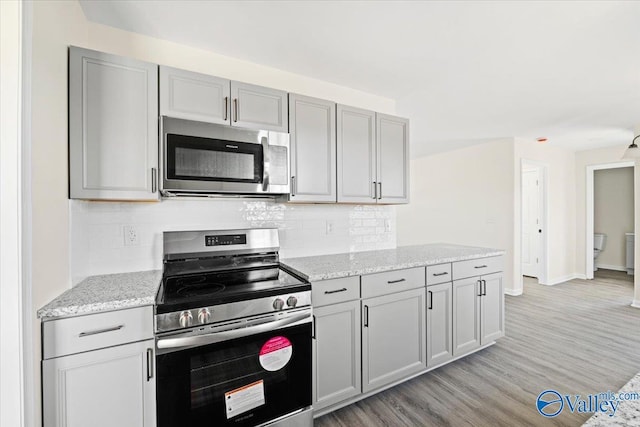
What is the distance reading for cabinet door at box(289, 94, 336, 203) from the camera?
2230 millimetres

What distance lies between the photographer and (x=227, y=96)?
6.52 ft

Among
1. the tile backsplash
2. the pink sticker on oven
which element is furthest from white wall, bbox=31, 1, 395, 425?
the pink sticker on oven

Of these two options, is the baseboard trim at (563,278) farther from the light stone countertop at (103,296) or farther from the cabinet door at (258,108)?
the light stone countertop at (103,296)

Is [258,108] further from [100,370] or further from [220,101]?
[100,370]

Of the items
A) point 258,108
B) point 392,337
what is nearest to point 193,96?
point 258,108

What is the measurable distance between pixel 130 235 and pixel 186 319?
898 millimetres

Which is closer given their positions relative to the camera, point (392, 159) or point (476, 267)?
point (476, 267)

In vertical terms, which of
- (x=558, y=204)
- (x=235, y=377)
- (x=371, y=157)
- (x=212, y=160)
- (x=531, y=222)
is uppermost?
(x=371, y=157)

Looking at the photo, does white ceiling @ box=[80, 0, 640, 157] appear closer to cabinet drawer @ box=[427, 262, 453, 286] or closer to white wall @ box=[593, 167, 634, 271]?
cabinet drawer @ box=[427, 262, 453, 286]

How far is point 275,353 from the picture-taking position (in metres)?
1.65

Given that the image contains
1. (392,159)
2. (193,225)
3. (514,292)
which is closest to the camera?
(193,225)

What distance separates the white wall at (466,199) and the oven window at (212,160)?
435cm

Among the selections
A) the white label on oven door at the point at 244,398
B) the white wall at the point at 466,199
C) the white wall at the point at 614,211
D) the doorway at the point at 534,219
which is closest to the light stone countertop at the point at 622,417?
the white label on oven door at the point at 244,398

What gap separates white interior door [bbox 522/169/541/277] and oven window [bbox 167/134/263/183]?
5545mm
